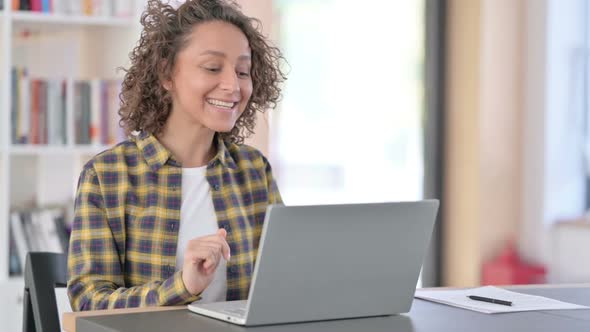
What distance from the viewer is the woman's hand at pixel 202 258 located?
1.62 metres

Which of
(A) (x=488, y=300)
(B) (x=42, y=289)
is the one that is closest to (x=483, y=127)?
(A) (x=488, y=300)

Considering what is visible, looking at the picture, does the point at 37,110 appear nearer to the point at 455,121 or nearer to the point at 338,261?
the point at 338,261

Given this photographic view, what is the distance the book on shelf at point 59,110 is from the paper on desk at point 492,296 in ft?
4.94

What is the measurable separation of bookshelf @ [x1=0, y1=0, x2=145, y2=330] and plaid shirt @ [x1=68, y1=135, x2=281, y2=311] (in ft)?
3.81

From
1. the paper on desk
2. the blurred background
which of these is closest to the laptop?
the paper on desk

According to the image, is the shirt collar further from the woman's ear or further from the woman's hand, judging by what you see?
the woman's hand

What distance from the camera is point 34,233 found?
3.14 m

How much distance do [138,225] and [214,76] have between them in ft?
1.06

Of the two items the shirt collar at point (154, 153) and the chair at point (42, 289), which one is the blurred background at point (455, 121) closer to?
the shirt collar at point (154, 153)

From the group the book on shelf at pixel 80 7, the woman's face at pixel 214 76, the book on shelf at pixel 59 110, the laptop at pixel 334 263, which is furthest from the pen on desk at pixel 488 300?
the book on shelf at pixel 80 7

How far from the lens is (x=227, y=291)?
2008 mm

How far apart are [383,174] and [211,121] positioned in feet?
8.56

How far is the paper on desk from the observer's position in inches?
67.4

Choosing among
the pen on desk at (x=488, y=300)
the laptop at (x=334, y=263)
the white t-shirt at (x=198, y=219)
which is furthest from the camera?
the white t-shirt at (x=198, y=219)
